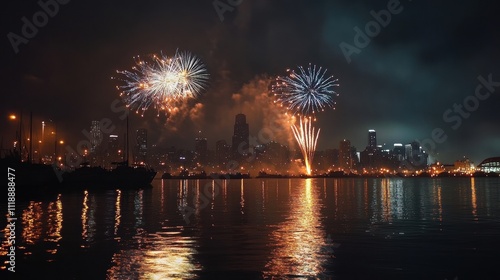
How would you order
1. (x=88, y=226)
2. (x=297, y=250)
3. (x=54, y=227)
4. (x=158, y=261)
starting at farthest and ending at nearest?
1. (x=88, y=226)
2. (x=54, y=227)
3. (x=297, y=250)
4. (x=158, y=261)

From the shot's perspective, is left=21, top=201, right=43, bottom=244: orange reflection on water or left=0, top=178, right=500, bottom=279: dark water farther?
left=21, top=201, right=43, bottom=244: orange reflection on water

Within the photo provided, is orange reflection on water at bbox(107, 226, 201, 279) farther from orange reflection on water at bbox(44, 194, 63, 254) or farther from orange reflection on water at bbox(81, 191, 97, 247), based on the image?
orange reflection on water at bbox(44, 194, 63, 254)

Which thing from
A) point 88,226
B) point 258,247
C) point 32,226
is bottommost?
point 258,247

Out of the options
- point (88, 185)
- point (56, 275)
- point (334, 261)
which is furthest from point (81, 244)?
point (88, 185)

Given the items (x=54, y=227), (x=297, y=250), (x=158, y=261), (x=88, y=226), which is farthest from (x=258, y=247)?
(x=54, y=227)

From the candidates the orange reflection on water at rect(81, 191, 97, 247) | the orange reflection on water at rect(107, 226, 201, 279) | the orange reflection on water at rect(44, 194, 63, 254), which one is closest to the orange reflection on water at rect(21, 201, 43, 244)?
the orange reflection on water at rect(44, 194, 63, 254)

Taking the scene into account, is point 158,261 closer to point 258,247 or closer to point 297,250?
point 258,247

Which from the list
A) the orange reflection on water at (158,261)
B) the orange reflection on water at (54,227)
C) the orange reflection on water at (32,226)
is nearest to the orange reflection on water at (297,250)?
the orange reflection on water at (158,261)

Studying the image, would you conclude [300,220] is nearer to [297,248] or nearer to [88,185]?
[297,248]
